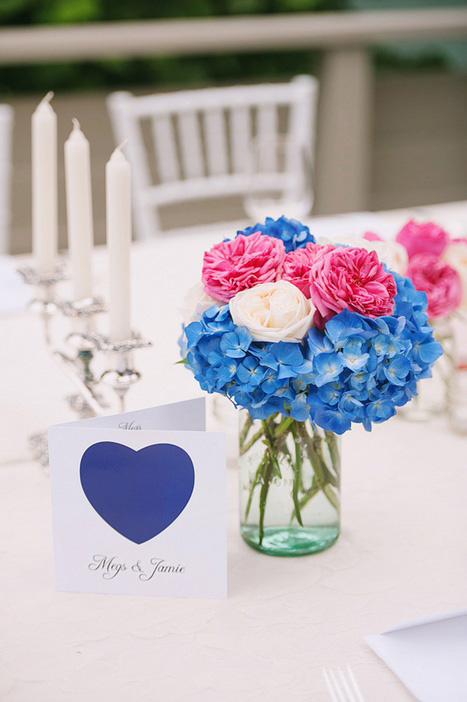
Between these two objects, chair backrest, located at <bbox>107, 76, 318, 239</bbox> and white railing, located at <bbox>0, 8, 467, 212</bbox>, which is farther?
white railing, located at <bbox>0, 8, 467, 212</bbox>

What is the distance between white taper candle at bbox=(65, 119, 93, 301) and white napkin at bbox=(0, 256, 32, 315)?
0.52m

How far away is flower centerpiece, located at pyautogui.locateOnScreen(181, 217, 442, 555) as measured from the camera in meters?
0.76

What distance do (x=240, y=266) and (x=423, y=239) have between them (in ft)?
1.33

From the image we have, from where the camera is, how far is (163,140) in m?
2.38

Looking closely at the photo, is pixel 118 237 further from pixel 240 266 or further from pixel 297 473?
pixel 297 473

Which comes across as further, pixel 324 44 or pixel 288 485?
pixel 324 44

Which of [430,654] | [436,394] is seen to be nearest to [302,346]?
[430,654]

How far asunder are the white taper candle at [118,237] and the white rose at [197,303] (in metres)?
0.07

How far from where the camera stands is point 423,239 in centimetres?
115

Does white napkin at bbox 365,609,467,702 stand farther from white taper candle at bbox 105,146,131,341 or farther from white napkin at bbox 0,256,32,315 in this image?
white napkin at bbox 0,256,32,315

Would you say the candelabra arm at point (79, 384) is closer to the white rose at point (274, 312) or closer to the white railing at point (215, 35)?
the white rose at point (274, 312)

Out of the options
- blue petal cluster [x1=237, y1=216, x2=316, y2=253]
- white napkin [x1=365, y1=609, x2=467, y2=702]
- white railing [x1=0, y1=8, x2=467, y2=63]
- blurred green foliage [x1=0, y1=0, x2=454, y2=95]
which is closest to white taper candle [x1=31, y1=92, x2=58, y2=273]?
blue petal cluster [x1=237, y1=216, x2=316, y2=253]

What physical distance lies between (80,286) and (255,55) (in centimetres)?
352

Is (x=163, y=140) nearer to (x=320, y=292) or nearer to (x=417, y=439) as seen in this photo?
(x=417, y=439)
